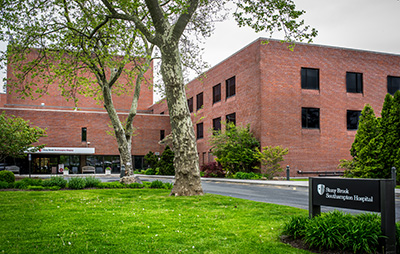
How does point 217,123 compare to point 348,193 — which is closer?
point 348,193

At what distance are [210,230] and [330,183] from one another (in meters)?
2.14

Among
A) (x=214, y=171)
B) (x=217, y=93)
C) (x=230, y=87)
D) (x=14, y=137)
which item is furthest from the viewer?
(x=217, y=93)

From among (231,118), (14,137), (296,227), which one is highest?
(231,118)

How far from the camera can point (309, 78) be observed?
31.8 m

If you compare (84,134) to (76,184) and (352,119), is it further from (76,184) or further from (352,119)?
(76,184)

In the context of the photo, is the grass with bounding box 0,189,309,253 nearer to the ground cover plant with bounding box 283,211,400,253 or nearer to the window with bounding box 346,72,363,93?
the ground cover plant with bounding box 283,211,400,253

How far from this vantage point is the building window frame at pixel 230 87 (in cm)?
3534

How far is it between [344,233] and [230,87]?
104 ft

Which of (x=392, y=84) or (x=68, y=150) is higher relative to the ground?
(x=392, y=84)

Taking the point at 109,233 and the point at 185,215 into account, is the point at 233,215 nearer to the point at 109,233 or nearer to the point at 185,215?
the point at 185,215

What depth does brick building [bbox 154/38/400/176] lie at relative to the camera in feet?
99.9

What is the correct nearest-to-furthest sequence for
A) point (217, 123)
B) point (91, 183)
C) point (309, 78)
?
point (91, 183) < point (309, 78) < point (217, 123)

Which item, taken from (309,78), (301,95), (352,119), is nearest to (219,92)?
(301,95)

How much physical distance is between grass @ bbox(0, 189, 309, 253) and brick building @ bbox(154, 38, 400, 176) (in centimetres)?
2158
